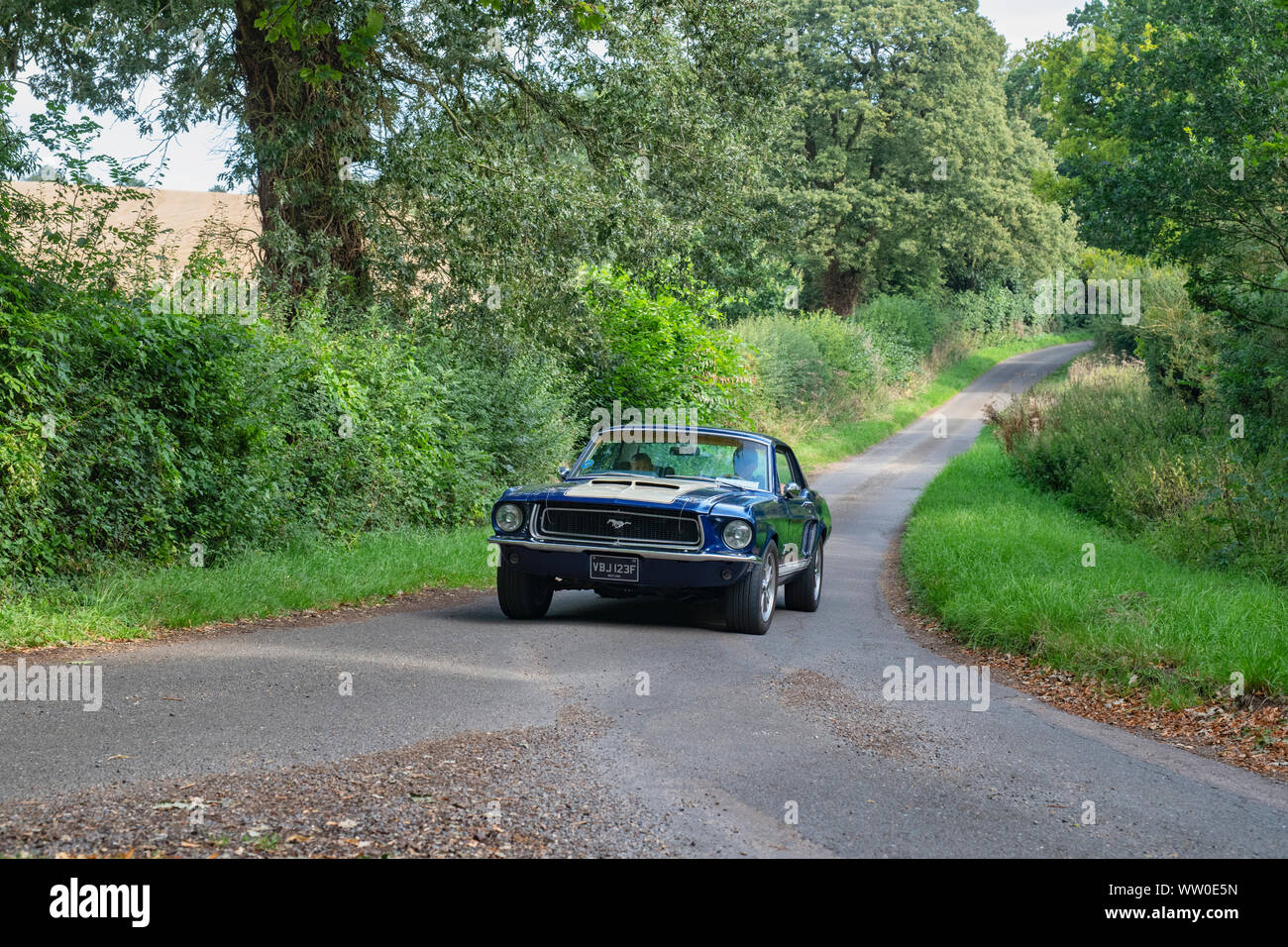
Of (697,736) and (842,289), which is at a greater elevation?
(842,289)

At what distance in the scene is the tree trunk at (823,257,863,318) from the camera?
5188 cm

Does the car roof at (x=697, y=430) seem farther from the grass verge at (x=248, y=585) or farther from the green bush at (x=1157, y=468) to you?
the green bush at (x=1157, y=468)

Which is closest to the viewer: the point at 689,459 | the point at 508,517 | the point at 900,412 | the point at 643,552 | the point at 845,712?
the point at 845,712

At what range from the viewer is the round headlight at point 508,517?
970 centimetres

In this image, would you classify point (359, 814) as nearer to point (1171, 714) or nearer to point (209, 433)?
point (1171, 714)

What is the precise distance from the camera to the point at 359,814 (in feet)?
15.1

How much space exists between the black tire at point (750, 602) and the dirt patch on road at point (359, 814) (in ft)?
13.4

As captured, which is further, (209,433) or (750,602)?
(209,433)

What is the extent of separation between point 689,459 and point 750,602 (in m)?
1.88

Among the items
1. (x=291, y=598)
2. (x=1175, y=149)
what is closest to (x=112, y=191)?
(x=291, y=598)

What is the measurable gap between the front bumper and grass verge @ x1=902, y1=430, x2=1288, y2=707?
235cm

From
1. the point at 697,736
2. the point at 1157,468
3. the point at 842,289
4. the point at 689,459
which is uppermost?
the point at 842,289

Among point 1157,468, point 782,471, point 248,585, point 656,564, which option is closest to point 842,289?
point 1157,468
